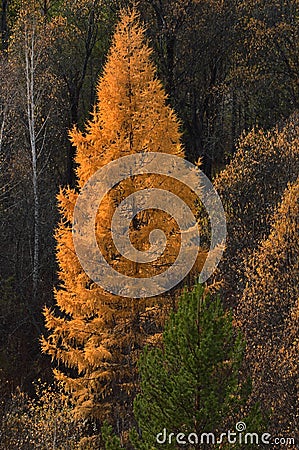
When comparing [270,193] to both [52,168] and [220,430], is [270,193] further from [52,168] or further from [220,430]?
[52,168]

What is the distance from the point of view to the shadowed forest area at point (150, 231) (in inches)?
443

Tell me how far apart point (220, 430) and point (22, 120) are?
16852 millimetres

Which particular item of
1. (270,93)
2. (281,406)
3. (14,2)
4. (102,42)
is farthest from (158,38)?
(281,406)

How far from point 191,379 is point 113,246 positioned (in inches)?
254
